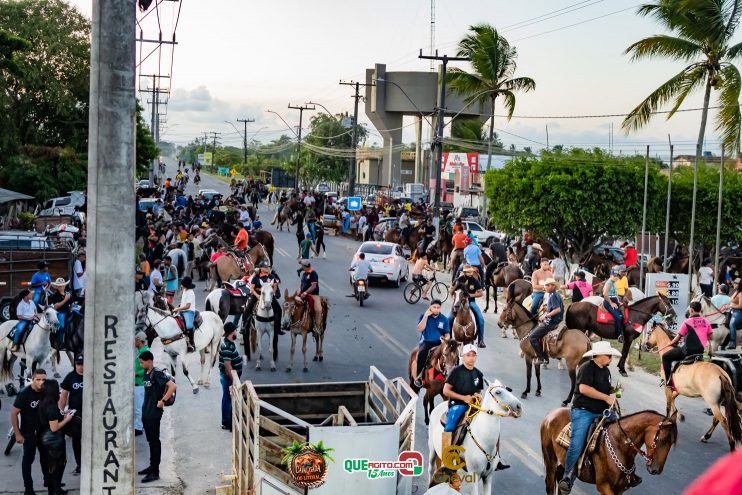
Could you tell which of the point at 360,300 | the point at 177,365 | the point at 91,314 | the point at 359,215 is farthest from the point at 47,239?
the point at 359,215

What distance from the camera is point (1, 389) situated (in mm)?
16391

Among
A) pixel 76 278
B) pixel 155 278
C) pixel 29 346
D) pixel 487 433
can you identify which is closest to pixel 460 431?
pixel 487 433

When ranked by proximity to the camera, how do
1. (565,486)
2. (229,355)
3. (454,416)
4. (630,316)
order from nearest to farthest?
(565,486), (454,416), (229,355), (630,316)

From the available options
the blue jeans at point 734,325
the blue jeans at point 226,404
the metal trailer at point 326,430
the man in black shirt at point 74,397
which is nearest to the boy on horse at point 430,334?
the metal trailer at point 326,430

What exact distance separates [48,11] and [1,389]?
132ft

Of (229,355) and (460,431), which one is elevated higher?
(229,355)

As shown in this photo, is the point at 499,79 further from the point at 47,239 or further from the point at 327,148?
the point at 327,148

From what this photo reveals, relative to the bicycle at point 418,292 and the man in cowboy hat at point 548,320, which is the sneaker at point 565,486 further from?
the bicycle at point 418,292

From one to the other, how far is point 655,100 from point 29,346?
21.8 m

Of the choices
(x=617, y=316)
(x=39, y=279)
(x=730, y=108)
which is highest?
(x=730, y=108)

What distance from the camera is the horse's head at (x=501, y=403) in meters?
10.7

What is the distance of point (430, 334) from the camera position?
15.5 metres

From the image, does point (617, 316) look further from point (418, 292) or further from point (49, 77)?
point (49, 77)

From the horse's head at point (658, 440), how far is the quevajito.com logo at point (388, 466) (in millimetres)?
2603
